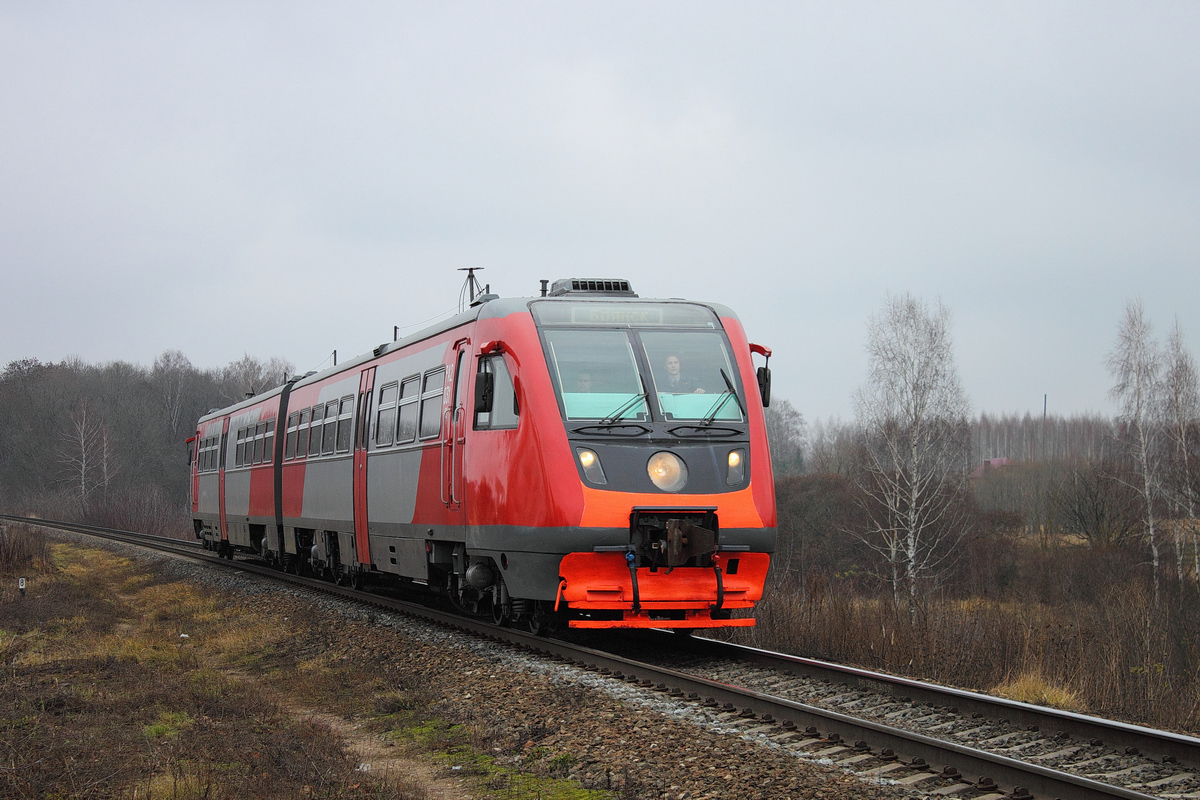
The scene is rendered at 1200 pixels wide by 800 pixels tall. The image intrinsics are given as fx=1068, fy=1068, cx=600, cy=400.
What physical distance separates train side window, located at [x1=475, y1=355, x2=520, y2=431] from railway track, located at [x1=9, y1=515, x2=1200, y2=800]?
218cm

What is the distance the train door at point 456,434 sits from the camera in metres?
11.0

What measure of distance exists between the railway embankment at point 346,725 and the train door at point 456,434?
5.02 feet

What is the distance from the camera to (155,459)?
80.5 metres

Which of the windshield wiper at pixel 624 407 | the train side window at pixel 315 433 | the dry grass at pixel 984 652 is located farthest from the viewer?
the train side window at pixel 315 433

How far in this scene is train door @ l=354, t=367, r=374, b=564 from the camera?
14.6 meters

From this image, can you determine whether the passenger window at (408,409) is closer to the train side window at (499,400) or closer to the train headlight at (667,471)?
the train side window at (499,400)

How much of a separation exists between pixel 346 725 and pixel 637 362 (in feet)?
13.6

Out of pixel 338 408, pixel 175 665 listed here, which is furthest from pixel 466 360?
pixel 338 408

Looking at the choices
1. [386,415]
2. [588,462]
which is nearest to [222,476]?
[386,415]

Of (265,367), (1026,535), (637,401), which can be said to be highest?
(265,367)

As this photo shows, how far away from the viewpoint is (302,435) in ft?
59.8

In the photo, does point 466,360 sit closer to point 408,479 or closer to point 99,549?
point 408,479

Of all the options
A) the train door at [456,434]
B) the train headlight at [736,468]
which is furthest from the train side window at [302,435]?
the train headlight at [736,468]

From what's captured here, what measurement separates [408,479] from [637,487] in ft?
14.0
